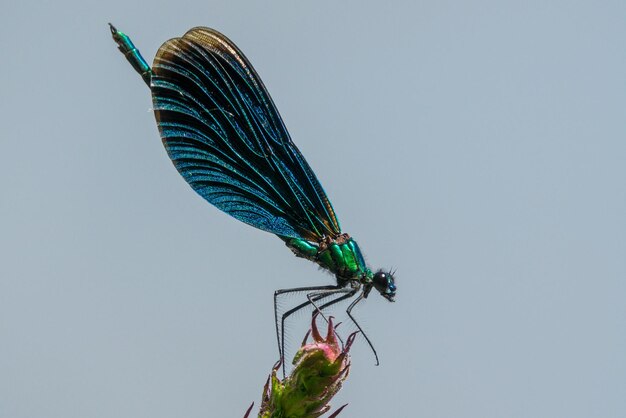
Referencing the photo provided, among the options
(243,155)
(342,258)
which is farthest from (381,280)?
(243,155)

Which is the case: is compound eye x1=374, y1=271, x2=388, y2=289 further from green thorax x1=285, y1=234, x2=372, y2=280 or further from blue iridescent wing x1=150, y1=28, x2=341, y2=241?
blue iridescent wing x1=150, y1=28, x2=341, y2=241

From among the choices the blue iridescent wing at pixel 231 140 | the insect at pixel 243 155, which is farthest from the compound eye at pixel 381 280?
the blue iridescent wing at pixel 231 140

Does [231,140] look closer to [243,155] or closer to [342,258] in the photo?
[243,155]

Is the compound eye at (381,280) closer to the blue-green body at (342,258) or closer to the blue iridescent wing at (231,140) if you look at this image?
the blue-green body at (342,258)

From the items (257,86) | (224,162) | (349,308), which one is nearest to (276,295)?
(349,308)

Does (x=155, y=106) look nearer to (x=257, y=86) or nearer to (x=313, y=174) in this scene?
(x=257, y=86)

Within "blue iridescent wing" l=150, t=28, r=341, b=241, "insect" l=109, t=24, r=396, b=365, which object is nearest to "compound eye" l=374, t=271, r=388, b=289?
"insect" l=109, t=24, r=396, b=365
